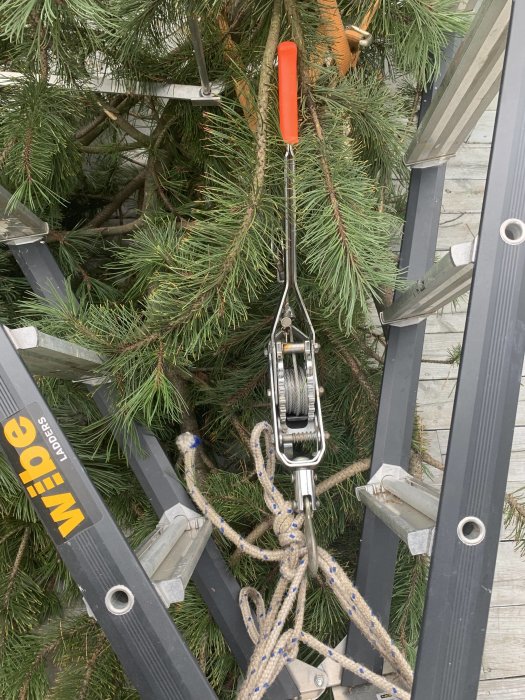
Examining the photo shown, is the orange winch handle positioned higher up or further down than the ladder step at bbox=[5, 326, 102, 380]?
higher up

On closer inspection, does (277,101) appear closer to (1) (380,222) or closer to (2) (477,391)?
(1) (380,222)

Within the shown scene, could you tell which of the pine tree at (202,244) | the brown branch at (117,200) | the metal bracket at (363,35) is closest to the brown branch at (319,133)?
the pine tree at (202,244)

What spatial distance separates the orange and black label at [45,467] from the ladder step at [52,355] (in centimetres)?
5

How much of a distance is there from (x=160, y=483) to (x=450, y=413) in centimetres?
63

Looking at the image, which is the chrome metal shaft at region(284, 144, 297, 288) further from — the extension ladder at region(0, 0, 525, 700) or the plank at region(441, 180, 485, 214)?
the plank at region(441, 180, 485, 214)

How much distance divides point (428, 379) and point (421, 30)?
643 mm

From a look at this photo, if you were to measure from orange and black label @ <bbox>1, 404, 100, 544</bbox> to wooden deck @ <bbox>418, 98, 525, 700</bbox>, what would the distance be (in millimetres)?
656

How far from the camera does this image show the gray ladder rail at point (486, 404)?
0.34 metres

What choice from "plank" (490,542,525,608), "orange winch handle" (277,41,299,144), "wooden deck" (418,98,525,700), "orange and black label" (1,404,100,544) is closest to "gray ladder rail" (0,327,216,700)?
"orange and black label" (1,404,100,544)

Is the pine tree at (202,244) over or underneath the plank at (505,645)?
over

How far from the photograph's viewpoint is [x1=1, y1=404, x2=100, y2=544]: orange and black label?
0.36 meters

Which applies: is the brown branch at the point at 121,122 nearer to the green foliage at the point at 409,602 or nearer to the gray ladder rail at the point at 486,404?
the gray ladder rail at the point at 486,404

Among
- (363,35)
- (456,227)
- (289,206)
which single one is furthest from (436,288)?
(456,227)

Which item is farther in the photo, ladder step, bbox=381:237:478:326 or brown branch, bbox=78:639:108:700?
brown branch, bbox=78:639:108:700
